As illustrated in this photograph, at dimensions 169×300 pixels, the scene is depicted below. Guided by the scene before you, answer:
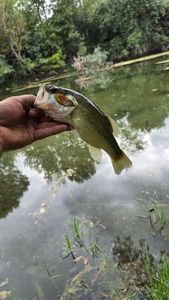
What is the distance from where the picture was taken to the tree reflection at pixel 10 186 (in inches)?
228

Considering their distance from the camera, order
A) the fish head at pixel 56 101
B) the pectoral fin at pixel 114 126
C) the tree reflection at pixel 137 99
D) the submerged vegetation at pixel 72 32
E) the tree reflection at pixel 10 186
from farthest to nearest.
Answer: the submerged vegetation at pixel 72 32 → the tree reflection at pixel 137 99 → the tree reflection at pixel 10 186 → the pectoral fin at pixel 114 126 → the fish head at pixel 56 101

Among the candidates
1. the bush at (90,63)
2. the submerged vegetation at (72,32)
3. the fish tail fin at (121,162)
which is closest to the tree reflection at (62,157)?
the fish tail fin at (121,162)

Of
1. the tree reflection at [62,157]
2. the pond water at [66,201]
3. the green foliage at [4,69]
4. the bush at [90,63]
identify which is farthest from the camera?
the green foliage at [4,69]

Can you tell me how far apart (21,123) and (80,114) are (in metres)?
0.67

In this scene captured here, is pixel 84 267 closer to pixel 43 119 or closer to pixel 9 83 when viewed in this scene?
pixel 43 119

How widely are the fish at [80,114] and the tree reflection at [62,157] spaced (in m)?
3.70

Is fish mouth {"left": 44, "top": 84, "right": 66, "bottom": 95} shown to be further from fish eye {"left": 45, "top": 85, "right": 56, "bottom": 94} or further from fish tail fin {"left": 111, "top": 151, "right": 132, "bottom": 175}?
fish tail fin {"left": 111, "top": 151, "right": 132, "bottom": 175}

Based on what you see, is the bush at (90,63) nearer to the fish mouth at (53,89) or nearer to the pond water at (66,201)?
the pond water at (66,201)

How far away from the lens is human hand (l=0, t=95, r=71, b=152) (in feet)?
8.41

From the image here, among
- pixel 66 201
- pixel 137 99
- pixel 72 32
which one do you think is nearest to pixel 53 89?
pixel 66 201

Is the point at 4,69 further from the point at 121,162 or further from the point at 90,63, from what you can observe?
the point at 121,162

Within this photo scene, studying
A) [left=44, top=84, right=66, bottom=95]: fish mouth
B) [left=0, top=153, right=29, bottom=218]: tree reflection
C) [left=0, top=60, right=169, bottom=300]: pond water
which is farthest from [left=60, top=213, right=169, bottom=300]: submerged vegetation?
[left=0, top=153, right=29, bottom=218]: tree reflection

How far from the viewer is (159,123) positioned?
26.7 feet

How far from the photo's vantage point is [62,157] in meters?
7.50
